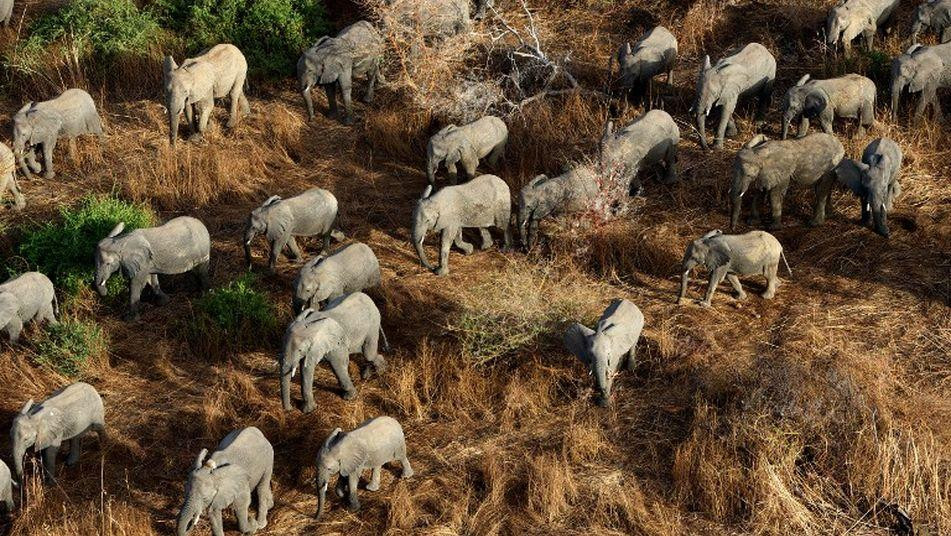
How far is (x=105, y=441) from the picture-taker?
11672mm

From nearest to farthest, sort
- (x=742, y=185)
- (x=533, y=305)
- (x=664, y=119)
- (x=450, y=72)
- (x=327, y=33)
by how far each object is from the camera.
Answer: (x=533, y=305)
(x=742, y=185)
(x=664, y=119)
(x=450, y=72)
(x=327, y=33)

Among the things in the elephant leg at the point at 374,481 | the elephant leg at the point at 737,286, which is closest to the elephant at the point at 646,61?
the elephant leg at the point at 737,286

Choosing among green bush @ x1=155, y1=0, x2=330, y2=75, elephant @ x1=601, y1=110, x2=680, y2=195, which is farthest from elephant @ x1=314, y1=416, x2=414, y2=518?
green bush @ x1=155, y1=0, x2=330, y2=75

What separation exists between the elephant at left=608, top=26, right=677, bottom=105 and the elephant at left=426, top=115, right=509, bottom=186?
5.86ft

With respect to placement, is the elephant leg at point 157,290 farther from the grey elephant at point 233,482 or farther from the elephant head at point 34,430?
the grey elephant at point 233,482

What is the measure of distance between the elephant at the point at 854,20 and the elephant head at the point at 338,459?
8878mm

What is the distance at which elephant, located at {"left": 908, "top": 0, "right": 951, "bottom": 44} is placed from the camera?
16469 millimetres

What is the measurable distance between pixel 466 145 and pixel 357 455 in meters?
5.29

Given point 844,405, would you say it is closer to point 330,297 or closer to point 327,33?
point 330,297

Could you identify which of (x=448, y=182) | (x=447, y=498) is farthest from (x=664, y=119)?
(x=447, y=498)

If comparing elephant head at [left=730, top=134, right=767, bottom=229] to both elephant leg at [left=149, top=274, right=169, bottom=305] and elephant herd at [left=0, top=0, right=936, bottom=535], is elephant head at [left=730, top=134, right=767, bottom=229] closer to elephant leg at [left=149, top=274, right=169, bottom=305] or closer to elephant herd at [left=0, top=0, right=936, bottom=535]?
elephant herd at [left=0, top=0, right=936, bottom=535]

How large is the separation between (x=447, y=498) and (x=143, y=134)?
810 centimetres

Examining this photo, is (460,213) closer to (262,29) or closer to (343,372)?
(343,372)

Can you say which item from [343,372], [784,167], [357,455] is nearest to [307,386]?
[343,372]
